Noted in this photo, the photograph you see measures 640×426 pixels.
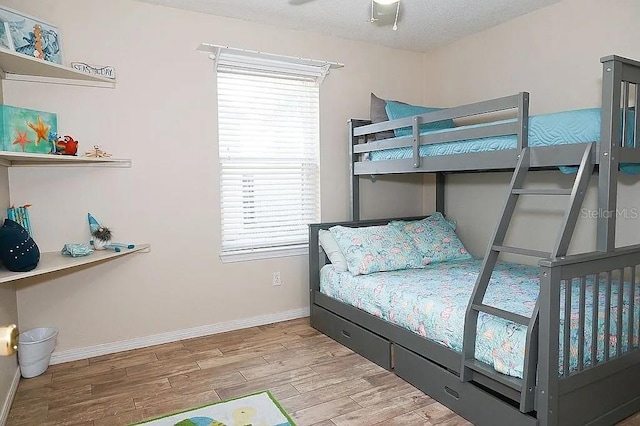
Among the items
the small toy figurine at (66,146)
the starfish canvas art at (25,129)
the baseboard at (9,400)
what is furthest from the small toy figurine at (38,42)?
the baseboard at (9,400)

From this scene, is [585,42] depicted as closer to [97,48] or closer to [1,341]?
[97,48]

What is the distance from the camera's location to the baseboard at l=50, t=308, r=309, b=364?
2.89 m

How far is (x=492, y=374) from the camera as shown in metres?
1.93

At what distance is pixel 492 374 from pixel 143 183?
2469 millimetres

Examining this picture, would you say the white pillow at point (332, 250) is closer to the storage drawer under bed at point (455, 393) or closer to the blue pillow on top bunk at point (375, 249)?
the blue pillow on top bunk at point (375, 249)

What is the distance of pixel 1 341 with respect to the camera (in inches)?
37.5

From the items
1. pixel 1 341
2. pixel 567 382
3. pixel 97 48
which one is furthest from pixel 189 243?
pixel 567 382

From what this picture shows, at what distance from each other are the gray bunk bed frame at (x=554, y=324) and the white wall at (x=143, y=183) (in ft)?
4.93

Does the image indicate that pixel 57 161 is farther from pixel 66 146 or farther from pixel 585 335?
pixel 585 335

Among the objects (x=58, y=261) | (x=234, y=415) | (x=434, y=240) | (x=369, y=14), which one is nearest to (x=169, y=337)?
(x=58, y=261)

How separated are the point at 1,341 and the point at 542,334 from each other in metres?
1.78

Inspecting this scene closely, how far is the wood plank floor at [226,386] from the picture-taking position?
2.18 m

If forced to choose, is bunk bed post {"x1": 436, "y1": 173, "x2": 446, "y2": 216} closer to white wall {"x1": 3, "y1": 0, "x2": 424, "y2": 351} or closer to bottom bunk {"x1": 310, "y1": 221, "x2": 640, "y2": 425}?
bottom bunk {"x1": 310, "y1": 221, "x2": 640, "y2": 425}

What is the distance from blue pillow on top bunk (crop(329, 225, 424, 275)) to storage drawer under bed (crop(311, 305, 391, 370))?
39 cm
